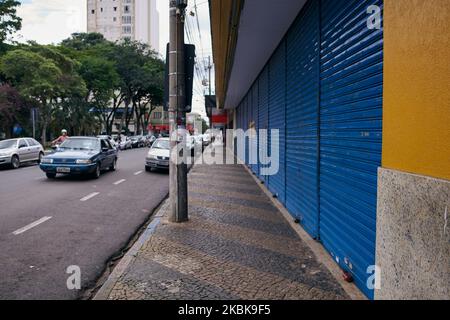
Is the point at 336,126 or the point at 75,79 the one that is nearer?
the point at 336,126

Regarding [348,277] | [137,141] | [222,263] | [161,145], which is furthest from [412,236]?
[137,141]

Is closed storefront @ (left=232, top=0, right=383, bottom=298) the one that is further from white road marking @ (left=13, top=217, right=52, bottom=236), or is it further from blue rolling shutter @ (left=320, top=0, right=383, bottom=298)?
white road marking @ (left=13, top=217, right=52, bottom=236)

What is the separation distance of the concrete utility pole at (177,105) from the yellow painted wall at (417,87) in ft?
15.3

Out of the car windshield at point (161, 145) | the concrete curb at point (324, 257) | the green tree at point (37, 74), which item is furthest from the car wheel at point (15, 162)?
the concrete curb at point (324, 257)

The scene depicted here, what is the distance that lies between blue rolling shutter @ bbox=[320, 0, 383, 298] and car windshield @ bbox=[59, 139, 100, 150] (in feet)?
34.9

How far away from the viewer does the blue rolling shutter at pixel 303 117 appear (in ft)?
19.6

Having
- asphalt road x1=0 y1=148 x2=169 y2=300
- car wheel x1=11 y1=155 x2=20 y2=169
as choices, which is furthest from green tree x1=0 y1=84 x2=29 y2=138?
asphalt road x1=0 y1=148 x2=169 y2=300

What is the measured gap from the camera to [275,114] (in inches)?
393

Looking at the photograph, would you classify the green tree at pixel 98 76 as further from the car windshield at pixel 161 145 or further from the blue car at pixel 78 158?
the blue car at pixel 78 158

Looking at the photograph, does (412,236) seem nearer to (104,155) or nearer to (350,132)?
(350,132)

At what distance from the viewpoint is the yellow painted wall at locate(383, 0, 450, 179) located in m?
2.33

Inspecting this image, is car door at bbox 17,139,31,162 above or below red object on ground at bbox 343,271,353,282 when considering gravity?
above

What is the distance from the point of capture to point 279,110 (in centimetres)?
940

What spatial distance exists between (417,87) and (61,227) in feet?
19.9
